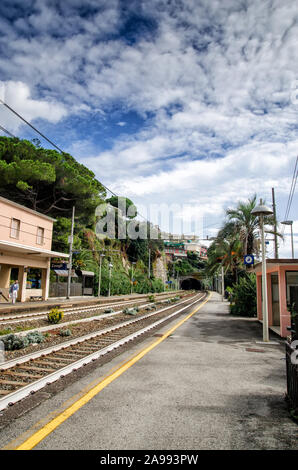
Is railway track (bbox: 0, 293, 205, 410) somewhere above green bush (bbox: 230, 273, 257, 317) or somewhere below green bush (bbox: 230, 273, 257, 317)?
below

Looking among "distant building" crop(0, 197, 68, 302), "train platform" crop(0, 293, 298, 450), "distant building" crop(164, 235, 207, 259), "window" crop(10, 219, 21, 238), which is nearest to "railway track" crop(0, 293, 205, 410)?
"train platform" crop(0, 293, 298, 450)

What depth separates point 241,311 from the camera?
19719 millimetres

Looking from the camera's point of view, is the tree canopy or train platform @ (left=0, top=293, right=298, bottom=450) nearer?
train platform @ (left=0, top=293, right=298, bottom=450)

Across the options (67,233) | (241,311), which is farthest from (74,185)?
(241,311)

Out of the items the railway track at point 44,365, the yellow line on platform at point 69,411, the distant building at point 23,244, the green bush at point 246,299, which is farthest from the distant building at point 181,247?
the yellow line on platform at point 69,411

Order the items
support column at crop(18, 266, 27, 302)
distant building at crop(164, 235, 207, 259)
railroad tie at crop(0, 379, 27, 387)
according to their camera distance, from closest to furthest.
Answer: railroad tie at crop(0, 379, 27, 387)
support column at crop(18, 266, 27, 302)
distant building at crop(164, 235, 207, 259)

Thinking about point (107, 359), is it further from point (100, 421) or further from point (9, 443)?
point (9, 443)

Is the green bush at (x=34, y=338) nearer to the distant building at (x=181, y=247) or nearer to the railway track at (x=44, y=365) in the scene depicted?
the railway track at (x=44, y=365)

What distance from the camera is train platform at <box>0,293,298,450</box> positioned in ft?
10.9

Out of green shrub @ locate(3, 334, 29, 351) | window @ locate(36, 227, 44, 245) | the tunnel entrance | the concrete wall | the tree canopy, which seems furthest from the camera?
the tunnel entrance

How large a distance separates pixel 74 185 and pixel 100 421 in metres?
36.3

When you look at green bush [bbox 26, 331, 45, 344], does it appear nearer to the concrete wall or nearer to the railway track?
the railway track

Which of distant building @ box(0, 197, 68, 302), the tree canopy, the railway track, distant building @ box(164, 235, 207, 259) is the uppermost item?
distant building @ box(164, 235, 207, 259)

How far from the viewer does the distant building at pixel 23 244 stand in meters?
24.9
